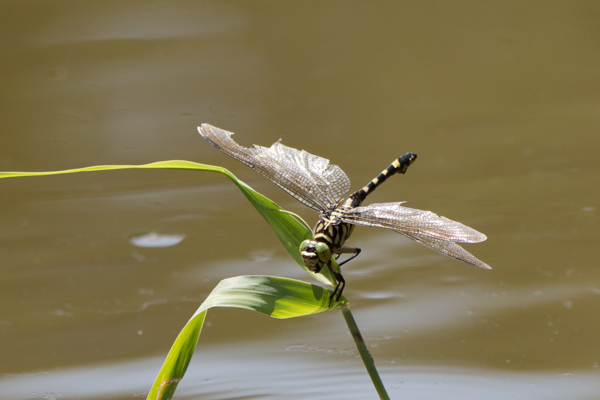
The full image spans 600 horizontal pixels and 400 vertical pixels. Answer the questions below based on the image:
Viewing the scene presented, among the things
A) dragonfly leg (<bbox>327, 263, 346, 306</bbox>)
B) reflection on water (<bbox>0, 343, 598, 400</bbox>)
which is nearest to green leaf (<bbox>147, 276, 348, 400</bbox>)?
dragonfly leg (<bbox>327, 263, 346, 306</bbox>)

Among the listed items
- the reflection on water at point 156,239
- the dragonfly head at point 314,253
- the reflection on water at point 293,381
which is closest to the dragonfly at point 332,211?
the dragonfly head at point 314,253

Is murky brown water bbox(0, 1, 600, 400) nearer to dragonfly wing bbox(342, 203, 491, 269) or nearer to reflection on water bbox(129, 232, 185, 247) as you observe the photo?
reflection on water bbox(129, 232, 185, 247)

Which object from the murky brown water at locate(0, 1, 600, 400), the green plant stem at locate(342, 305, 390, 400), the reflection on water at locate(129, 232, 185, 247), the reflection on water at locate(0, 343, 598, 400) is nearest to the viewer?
the green plant stem at locate(342, 305, 390, 400)

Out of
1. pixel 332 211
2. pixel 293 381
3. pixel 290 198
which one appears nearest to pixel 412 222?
pixel 332 211

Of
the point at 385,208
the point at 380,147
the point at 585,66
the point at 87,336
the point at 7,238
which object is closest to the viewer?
the point at 385,208

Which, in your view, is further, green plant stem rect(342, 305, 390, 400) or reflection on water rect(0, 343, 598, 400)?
reflection on water rect(0, 343, 598, 400)

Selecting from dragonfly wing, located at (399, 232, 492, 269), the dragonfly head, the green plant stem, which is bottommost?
the green plant stem

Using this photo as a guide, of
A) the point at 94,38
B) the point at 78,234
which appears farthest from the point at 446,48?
the point at 78,234

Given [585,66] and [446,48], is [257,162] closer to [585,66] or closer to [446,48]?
[446,48]
